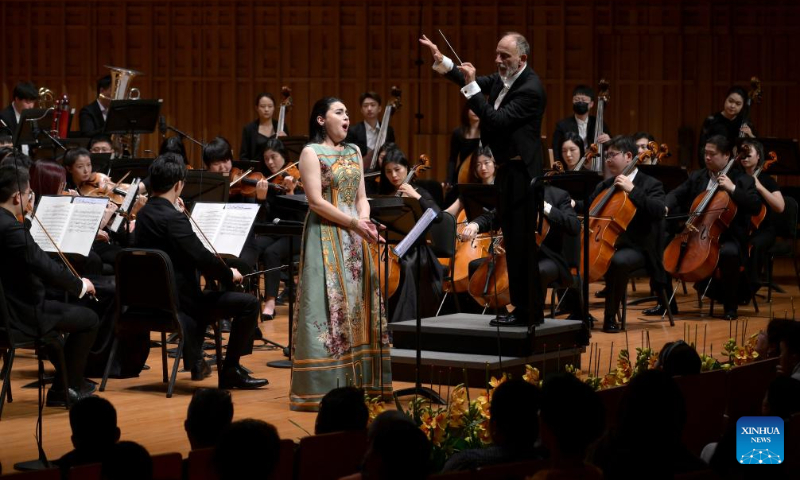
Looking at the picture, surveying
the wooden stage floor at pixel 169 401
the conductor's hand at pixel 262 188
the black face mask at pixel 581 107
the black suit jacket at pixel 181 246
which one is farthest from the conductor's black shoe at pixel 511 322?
the black face mask at pixel 581 107

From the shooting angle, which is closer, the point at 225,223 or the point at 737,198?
the point at 225,223

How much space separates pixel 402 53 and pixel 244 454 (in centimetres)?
940

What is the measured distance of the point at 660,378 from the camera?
2.83 m

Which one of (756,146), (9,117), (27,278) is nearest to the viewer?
(27,278)

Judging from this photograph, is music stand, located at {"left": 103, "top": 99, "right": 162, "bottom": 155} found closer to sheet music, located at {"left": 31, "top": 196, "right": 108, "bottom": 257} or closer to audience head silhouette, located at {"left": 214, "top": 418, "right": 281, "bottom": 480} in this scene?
sheet music, located at {"left": 31, "top": 196, "right": 108, "bottom": 257}

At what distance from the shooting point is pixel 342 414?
286 centimetres

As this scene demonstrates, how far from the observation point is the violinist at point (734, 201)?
7273 mm

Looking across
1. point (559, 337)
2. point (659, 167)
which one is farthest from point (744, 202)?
point (559, 337)

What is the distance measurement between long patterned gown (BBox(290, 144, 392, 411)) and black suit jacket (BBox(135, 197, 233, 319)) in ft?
1.95

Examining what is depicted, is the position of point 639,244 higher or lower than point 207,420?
higher

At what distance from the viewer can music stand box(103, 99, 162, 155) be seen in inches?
301

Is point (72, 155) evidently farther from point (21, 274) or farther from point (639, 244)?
point (639, 244)

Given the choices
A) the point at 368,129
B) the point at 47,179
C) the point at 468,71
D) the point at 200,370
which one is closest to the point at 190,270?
the point at 200,370

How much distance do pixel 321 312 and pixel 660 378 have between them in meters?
2.25
